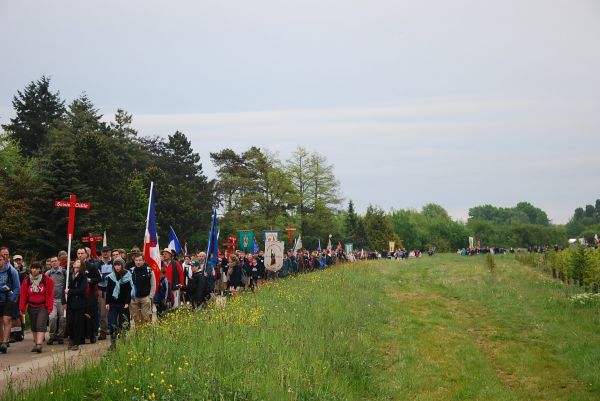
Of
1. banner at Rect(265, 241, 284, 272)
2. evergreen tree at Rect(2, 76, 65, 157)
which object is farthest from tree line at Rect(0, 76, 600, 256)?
banner at Rect(265, 241, 284, 272)

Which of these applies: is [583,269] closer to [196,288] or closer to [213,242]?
[213,242]

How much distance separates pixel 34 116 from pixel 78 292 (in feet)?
216

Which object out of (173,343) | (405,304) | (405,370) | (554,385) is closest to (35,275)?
(173,343)

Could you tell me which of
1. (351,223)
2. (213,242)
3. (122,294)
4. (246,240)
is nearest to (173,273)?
(213,242)

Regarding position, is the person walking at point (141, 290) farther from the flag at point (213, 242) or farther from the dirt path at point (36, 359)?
the flag at point (213, 242)

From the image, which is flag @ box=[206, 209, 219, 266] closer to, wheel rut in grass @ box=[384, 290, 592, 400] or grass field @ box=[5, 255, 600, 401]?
grass field @ box=[5, 255, 600, 401]

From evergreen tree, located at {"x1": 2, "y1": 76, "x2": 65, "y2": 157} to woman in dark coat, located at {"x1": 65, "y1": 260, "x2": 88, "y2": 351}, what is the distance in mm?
59214

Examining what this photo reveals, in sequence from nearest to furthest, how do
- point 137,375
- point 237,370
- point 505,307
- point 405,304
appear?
point 137,375, point 237,370, point 505,307, point 405,304

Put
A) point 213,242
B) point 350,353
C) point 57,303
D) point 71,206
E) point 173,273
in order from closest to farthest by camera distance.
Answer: point 350,353 < point 57,303 < point 71,206 < point 173,273 < point 213,242

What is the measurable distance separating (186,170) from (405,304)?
65.8m

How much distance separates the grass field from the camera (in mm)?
8461

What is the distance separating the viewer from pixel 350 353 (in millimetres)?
12562

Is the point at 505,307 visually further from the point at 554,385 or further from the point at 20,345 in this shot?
the point at 20,345

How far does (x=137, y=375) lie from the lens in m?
8.34
